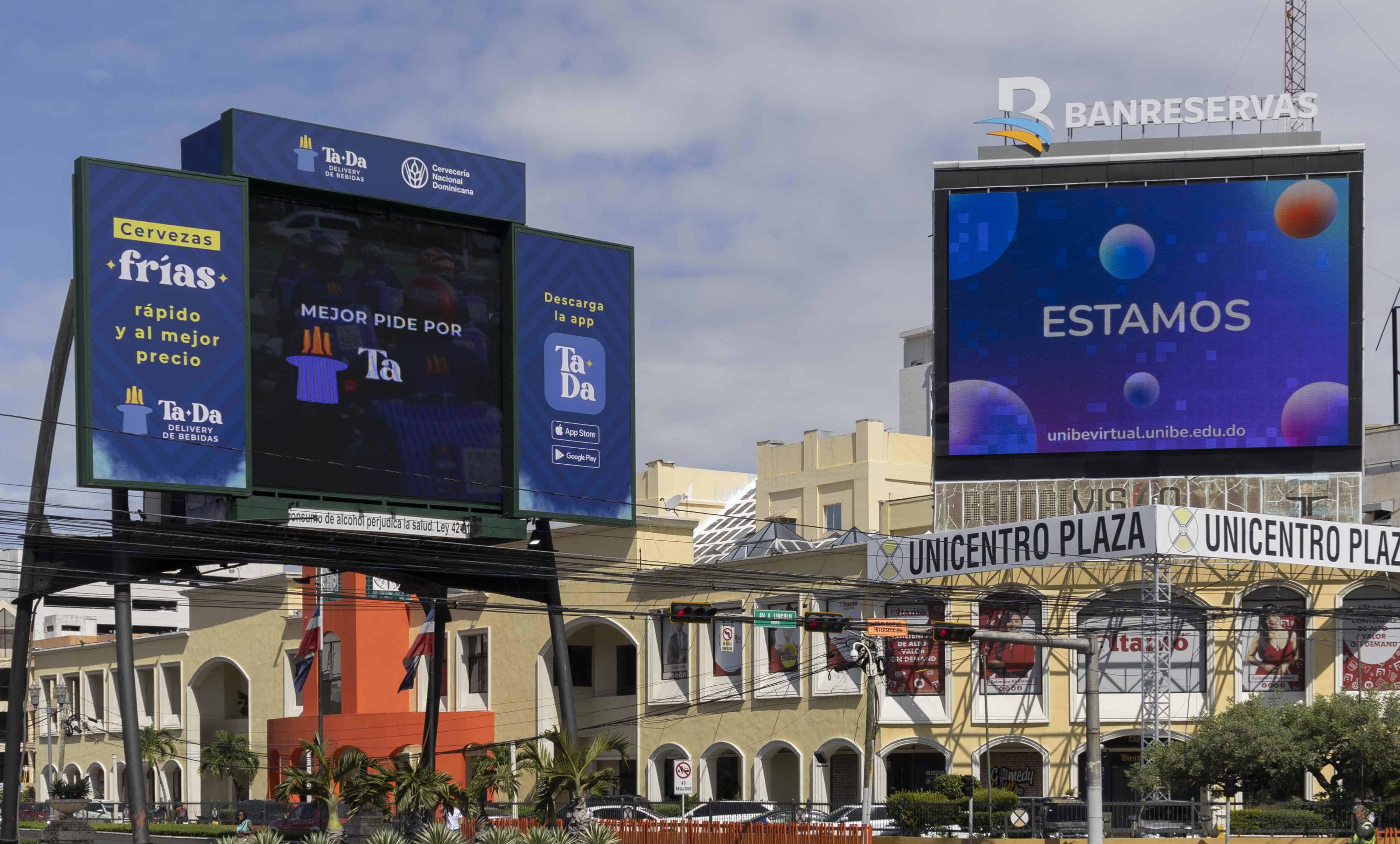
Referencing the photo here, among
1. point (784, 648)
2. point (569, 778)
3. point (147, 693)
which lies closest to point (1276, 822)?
point (569, 778)

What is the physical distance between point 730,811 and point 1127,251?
21523mm

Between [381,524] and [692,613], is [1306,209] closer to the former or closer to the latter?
[692,613]

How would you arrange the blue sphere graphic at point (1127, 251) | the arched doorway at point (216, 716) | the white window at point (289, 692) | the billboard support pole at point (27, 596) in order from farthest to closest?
the arched doorway at point (216, 716), the white window at point (289, 692), the blue sphere graphic at point (1127, 251), the billboard support pole at point (27, 596)

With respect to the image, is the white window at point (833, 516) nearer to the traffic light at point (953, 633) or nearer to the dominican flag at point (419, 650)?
the dominican flag at point (419, 650)

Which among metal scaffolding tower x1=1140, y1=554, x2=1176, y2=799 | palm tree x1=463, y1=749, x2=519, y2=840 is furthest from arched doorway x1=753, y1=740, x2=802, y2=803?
metal scaffolding tower x1=1140, y1=554, x2=1176, y2=799

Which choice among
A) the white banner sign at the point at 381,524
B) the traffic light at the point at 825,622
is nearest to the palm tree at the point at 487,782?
the white banner sign at the point at 381,524

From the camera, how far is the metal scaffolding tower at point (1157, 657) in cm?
4900

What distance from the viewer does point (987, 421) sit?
2212 inches

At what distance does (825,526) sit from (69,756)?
4164 centimetres

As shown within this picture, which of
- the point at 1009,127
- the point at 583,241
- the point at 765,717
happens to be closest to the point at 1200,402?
the point at 1009,127

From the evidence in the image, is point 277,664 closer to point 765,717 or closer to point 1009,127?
point 765,717

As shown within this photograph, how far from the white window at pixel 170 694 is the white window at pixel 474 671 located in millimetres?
20676

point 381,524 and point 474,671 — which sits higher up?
point 381,524

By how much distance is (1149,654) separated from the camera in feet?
174
